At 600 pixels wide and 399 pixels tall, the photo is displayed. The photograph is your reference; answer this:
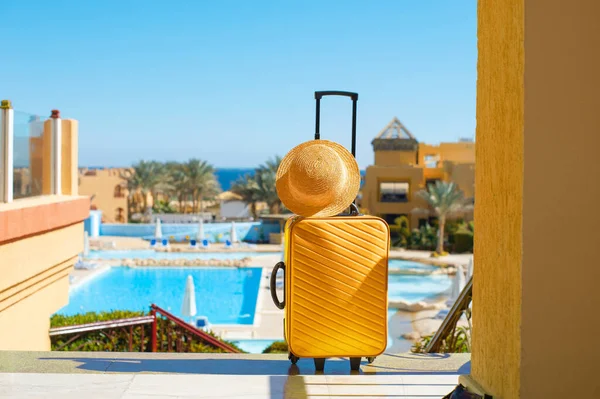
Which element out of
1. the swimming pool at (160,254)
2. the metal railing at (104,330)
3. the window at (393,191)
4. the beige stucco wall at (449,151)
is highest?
the beige stucco wall at (449,151)

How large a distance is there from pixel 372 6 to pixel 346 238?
75585 mm

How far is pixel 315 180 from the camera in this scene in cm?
338

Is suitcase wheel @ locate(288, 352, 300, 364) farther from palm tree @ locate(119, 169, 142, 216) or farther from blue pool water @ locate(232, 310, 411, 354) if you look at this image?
palm tree @ locate(119, 169, 142, 216)

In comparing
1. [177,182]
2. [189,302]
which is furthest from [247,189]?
[189,302]

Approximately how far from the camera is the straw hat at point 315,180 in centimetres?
339

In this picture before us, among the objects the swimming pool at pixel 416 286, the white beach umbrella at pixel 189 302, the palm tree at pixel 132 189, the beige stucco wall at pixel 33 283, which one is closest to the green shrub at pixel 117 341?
the beige stucco wall at pixel 33 283

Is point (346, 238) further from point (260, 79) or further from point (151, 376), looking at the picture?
point (260, 79)

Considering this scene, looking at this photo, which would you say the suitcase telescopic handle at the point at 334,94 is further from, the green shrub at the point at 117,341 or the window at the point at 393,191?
the window at the point at 393,191

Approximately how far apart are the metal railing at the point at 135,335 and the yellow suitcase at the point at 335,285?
2.77 meters

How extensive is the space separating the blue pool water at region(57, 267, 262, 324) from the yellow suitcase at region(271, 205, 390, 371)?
1212 centimetres

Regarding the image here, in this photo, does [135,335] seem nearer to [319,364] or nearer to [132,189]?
[319,364]

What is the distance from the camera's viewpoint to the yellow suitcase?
10.6 ft

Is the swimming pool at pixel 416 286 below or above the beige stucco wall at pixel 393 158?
below

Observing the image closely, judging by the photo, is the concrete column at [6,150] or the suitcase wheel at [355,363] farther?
the concrete column at [6,150]
